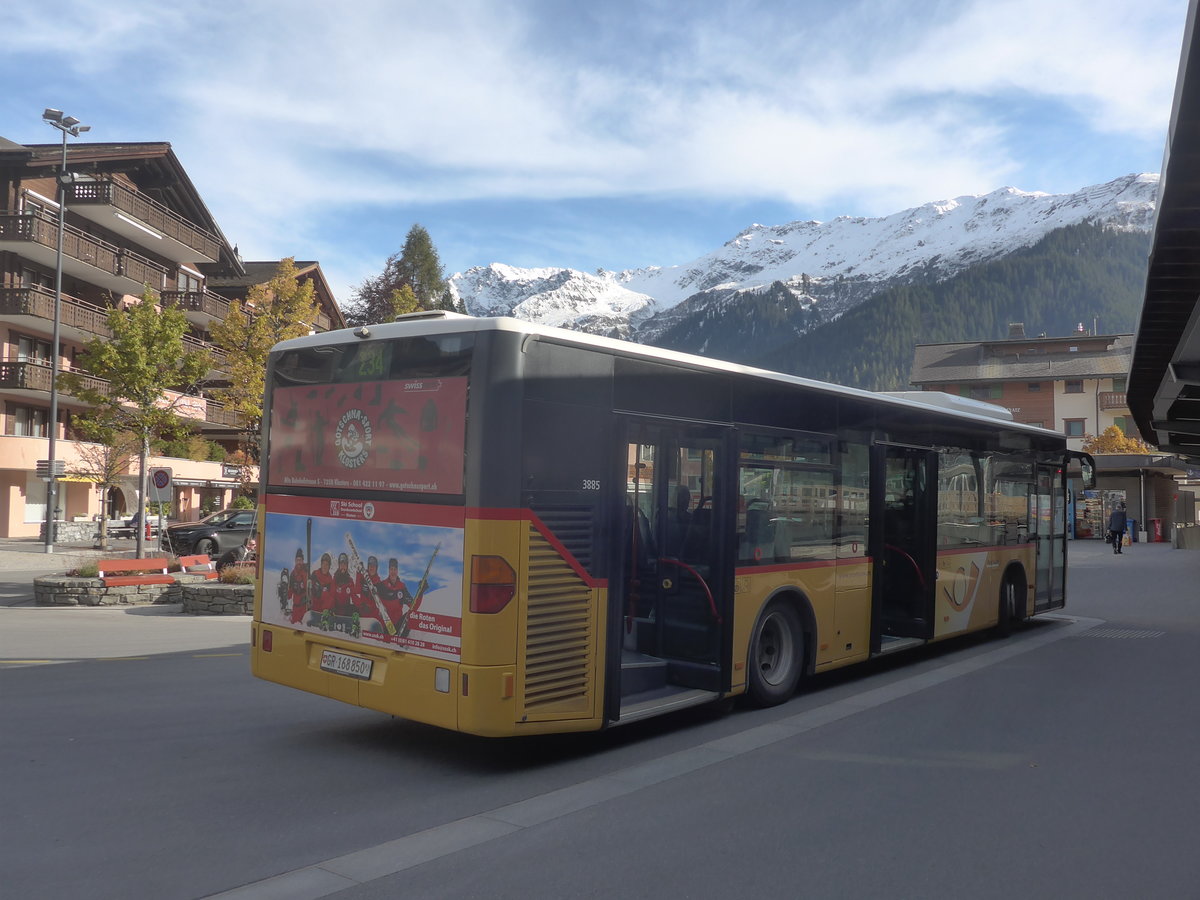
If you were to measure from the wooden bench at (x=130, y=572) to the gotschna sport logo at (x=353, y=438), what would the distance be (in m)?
13.3

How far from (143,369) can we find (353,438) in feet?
75.4

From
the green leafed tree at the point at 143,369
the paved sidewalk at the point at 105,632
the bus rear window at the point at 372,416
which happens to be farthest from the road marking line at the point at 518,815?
the green leafed tree at the point at 143,369

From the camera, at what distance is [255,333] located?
2978 centimetres

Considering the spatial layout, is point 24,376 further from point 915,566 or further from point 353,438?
point 353,438

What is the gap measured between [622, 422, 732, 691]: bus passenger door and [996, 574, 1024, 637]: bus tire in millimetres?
6502

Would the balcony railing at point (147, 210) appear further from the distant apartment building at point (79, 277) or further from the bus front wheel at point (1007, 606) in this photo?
the bus front wheel at point (1007, 606)

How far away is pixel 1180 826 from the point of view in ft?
17.9

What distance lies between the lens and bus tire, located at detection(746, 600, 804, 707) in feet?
27.2

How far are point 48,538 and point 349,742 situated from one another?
90.6ft

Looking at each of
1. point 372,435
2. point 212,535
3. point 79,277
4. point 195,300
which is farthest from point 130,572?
point 195,300

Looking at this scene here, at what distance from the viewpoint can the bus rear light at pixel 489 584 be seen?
19.7 ft

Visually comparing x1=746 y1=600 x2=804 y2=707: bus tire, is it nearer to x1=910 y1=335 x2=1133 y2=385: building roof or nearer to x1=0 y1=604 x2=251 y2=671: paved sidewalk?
x1=0 y1=604 x2=251 y2=671: paved sidewalk

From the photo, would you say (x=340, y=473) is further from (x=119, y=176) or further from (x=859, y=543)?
(x=119, y=176)

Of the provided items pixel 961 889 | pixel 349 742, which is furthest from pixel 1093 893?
pixel 349 742
